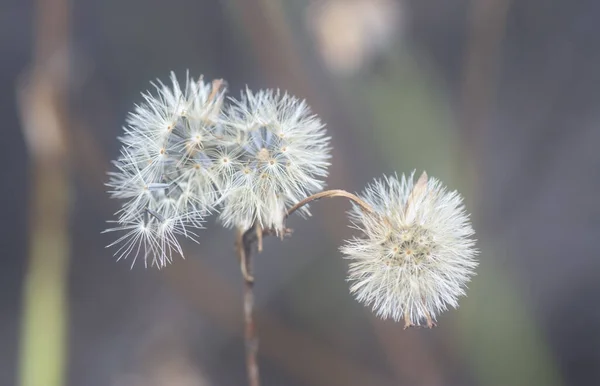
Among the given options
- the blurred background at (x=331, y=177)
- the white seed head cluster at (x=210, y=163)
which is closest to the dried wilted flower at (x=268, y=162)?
the white seed head cluster at (x=210, y=163)

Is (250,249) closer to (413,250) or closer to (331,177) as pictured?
(413,250)

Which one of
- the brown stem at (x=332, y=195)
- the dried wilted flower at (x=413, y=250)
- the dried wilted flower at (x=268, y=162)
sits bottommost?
the dried wilted flower at (x=413, y=250)
